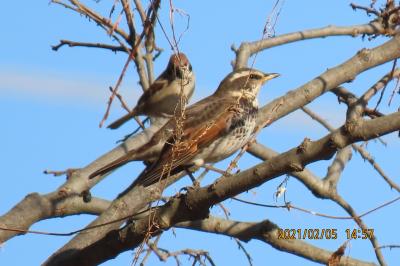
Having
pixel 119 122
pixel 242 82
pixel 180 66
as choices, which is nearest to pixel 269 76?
pixel 242 82

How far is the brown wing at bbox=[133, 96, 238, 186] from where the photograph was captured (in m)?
5.92

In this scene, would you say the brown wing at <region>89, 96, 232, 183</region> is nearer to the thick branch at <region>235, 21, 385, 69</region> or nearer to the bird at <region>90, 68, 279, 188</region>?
the bird at <region>90, 68, 279, 188</region>

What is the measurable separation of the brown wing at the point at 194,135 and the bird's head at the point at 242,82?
0.94 feet

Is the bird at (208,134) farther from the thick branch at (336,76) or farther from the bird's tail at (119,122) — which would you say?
the bird's tail at (119,122)

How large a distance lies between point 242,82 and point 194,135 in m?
1.23

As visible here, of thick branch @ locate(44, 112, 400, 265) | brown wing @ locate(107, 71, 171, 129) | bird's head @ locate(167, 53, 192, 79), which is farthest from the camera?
brown wing @ locate(107, 71, 171, 129)

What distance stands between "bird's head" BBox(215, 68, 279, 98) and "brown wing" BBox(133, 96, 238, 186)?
0.29m

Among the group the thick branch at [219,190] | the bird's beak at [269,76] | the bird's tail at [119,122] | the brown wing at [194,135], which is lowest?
the thick branch at [219,190]

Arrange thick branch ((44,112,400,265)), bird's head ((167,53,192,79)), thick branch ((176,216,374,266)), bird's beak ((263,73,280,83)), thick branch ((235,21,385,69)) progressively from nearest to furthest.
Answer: thick branch ((44,112,400,265)), bird's head ((167,53,192,79)), thick branch ((176,216,374,266)), thick branch ((235,21,385,69)), bird's beak ((263,73,280,83))

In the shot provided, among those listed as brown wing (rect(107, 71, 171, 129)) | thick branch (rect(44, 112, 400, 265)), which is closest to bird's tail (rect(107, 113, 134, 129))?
brown wing (rect(107, 71, 171, 129))

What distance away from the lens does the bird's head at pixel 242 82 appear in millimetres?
7570

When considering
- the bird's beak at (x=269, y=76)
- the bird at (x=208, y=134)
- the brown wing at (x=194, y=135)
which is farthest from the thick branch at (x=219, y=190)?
the bird's beak at (x=269, y=76)

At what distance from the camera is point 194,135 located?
21.9 feet

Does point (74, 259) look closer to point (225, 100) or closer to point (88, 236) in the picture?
point (88, 236)
